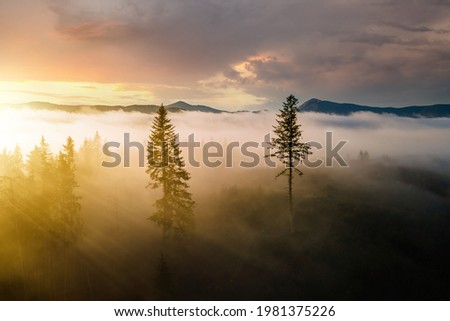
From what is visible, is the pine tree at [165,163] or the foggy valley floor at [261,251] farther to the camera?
the pine tree at [165,163]

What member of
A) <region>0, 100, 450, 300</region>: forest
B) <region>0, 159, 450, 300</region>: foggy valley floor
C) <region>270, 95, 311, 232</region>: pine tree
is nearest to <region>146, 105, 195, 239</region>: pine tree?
<region>0, 100, 450, 300</region>: forest

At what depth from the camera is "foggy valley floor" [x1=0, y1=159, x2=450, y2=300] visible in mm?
28672

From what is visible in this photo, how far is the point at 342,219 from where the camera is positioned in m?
40.0

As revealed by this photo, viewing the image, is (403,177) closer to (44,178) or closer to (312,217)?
(312,217)

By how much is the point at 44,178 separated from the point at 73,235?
287 inches

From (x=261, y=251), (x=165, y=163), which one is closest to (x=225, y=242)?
(x=261, y=251)

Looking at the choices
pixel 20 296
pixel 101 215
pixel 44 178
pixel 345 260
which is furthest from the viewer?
pixel 101 215

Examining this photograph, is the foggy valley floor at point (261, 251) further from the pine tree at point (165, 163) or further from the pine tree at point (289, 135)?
the pine tree at point (289, 135)

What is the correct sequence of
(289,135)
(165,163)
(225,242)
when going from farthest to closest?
1. (225,242)
2. (289,135)
3. (165,163)

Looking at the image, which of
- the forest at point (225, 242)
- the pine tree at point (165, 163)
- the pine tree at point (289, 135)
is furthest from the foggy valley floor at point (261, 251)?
the pine tree at point (289, 135)

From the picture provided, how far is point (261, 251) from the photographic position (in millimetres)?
35844

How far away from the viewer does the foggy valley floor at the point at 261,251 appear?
94.1 feet

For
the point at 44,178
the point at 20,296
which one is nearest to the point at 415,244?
the point at 20,296

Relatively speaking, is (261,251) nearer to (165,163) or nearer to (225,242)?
(225,242)
